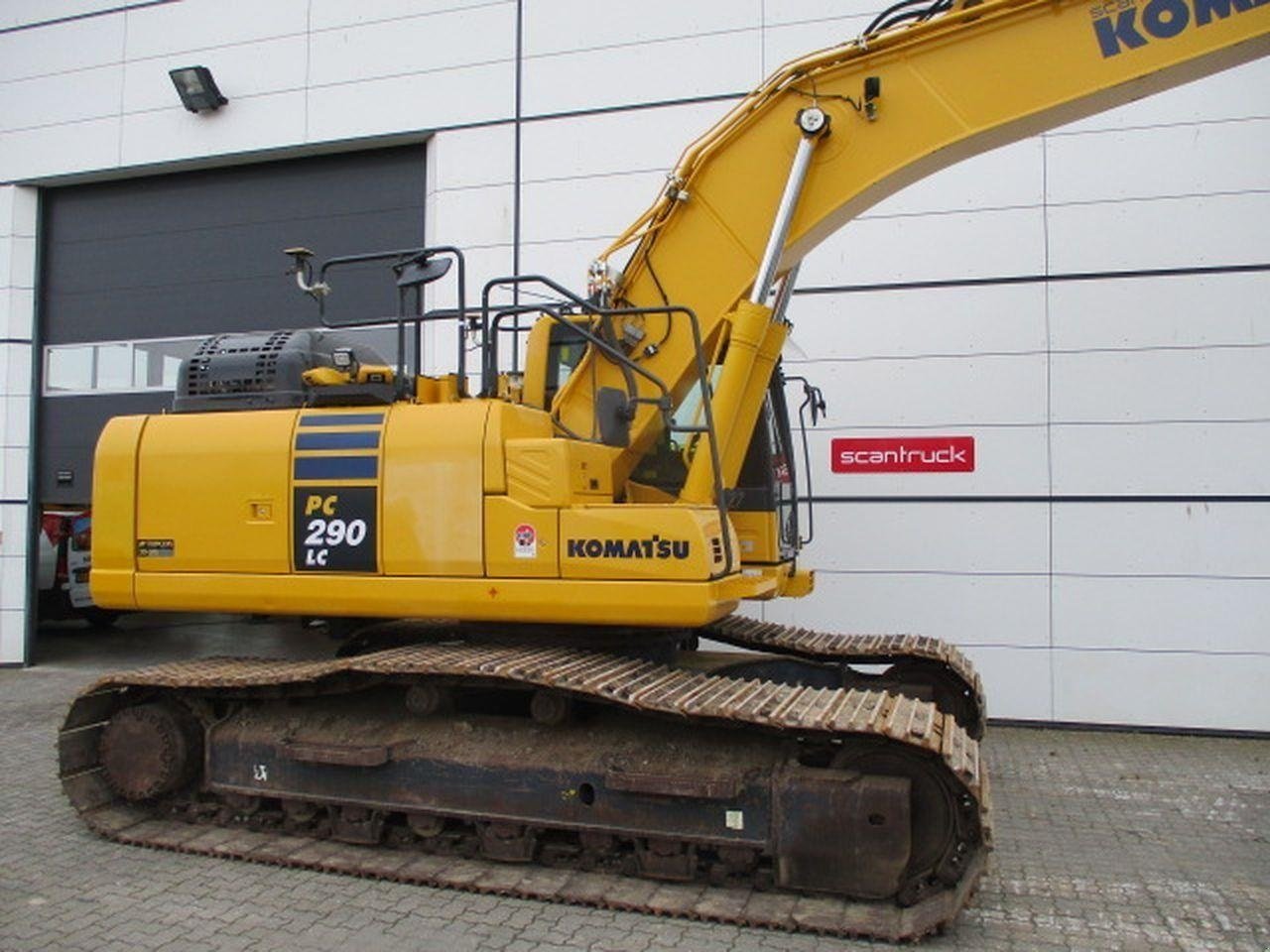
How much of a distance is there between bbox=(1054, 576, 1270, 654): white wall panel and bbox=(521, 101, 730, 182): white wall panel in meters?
4.73

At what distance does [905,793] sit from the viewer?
4.05m

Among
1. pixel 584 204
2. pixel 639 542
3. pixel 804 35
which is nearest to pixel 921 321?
pixel 804 35

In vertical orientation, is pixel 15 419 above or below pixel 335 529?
above

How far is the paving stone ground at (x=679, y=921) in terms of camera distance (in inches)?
157

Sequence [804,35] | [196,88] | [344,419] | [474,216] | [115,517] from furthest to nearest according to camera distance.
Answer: [196,88] → [474,216] → [804,35] → [115,517] → [344,419]

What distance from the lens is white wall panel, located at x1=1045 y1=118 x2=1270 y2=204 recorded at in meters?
7.64

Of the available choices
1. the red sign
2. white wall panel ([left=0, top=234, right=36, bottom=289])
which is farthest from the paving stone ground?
white wall panel ([left=0, top=234, right=36, bottom=289])

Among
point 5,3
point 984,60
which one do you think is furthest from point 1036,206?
point 5,3

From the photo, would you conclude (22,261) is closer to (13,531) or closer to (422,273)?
(13,531)

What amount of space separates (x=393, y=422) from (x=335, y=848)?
2.09 metres

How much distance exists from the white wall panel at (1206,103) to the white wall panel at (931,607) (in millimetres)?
3563

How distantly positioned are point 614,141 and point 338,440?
487cm

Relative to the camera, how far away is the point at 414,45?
952cm

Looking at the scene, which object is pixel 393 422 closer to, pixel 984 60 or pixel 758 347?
pixel 758 347
